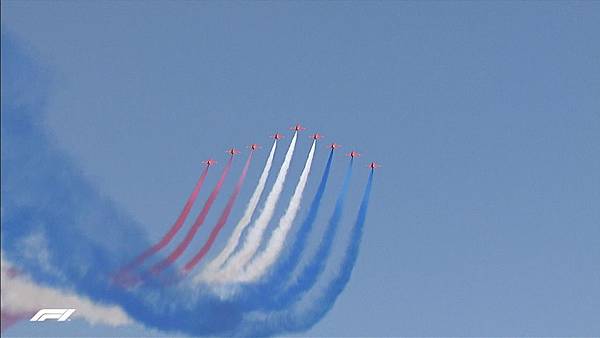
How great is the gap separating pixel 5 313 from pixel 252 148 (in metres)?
23.2

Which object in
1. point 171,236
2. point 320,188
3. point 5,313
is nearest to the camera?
point 5,313

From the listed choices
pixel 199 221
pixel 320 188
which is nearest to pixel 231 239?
pixel 199 221

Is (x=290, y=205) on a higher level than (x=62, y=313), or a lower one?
higher

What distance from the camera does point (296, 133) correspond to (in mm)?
81938

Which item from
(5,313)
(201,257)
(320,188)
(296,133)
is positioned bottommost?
(5,313)

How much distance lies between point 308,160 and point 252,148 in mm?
4089

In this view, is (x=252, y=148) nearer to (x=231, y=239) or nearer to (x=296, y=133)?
(x=296, y=133)

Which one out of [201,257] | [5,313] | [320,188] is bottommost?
[5,313]

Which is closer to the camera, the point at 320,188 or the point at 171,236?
the point at 171,236

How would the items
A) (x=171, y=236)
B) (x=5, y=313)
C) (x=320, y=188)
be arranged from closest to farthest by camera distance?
(x=5, y=313), (x=171, y=236), (x=320, y=188)

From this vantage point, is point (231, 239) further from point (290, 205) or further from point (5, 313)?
point (5, 313)

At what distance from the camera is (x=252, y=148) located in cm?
8125

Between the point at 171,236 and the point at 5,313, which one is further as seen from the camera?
the point at 171,236

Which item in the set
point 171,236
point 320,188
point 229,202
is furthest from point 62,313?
point 320,188
